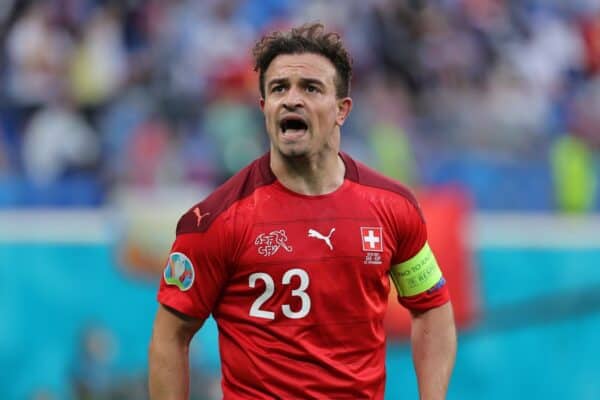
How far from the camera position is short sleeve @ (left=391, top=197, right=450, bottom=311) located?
434 cm

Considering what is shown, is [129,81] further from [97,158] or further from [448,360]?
[448,360]

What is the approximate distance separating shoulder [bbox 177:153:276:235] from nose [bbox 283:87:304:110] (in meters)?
0.33

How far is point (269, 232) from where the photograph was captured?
4.17 metres

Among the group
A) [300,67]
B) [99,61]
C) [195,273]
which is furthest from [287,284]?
[99,61]

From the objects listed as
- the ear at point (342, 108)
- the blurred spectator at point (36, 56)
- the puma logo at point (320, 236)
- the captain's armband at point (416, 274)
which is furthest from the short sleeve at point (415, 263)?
the blurred spectator at point (36, 56)

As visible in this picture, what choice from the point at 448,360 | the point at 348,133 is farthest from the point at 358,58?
the point at 448,360

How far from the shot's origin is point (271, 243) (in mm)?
4156

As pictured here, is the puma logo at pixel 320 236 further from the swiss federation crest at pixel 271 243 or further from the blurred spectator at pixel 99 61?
the blurred spectator at pixel 99 61

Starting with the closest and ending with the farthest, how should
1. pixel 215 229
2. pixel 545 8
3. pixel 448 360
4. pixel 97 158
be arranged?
pixel 215 229 → pixel 448 360 → pixel 97 158 → pixel 545 8

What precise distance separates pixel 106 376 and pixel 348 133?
281cm

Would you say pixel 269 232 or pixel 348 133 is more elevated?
pixel 348 133

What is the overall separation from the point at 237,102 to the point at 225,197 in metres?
5.42

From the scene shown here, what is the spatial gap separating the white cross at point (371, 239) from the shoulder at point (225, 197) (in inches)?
16.2

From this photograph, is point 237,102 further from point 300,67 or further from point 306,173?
point 300,67
